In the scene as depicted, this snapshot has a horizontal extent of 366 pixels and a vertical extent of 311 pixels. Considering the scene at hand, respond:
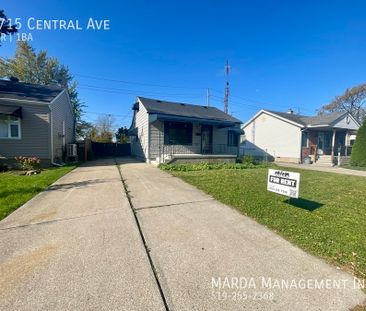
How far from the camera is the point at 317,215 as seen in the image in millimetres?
4176

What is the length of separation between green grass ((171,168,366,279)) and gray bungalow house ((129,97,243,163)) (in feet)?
20.7

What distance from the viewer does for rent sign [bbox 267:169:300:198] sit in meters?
4.29

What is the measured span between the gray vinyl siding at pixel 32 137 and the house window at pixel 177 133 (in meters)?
6.80

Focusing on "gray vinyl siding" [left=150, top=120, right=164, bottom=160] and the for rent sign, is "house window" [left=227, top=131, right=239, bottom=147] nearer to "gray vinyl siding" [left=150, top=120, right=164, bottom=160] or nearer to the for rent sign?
"gray vinyl siding" [left=150, top=120, right=164, bottom=160]

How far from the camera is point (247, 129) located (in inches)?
951

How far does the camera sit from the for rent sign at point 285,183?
429cm

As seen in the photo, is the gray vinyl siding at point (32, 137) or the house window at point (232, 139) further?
the house window at point (232, 139)

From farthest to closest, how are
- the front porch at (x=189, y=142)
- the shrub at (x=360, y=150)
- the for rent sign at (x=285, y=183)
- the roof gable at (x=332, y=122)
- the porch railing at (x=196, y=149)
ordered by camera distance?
1. the roof gable at (x=332, y=122)
2. the shrub at (x=360, y=150)
3. the porch railing at (x=196, y=149)
4. the front porch at (x=189, y=142)
5. the for rent sign at (x=285, y=183)

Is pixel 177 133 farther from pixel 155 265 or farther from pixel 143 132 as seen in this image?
pixel 155 265

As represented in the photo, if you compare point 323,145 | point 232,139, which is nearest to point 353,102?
point 323,145

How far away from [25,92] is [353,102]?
44.6m

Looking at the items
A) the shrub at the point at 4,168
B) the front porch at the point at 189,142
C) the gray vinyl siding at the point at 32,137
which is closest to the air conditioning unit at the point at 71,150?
the gray vinyl siding at the point at 32,137

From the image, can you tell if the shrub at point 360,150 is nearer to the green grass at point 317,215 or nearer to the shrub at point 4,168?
the green grass at point 317,215

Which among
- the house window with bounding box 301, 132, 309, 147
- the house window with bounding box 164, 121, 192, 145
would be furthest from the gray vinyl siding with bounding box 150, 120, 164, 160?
the house window with bounding box 301, 132, 309, 147
